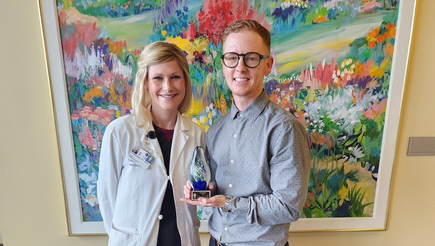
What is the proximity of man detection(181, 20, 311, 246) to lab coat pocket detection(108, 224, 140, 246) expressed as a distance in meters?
0.28

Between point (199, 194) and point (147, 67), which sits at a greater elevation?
point (147, 67)

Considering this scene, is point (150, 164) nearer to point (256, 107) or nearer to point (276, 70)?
point (256, 107)

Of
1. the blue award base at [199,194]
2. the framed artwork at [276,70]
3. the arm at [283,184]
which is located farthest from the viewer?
the framed artwork at [276,70]

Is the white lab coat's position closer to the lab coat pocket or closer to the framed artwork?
the lab coat pocket

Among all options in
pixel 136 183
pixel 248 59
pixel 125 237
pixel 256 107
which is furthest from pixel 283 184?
pixel 125 237

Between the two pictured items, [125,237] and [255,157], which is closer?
[255,157]

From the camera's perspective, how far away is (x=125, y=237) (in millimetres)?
1176

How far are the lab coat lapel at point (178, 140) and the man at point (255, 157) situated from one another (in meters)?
0.14

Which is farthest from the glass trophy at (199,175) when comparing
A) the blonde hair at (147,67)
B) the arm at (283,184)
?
the blonde hair at (147,67)

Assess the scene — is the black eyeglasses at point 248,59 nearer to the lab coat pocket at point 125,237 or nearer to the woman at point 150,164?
the woman at point 150,164

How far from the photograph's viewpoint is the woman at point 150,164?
116 centimetres

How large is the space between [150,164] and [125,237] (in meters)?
0.34

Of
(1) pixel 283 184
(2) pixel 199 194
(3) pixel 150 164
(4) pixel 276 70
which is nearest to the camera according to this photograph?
(1) pixel 283 184

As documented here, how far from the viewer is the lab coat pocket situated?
3.84 ft
